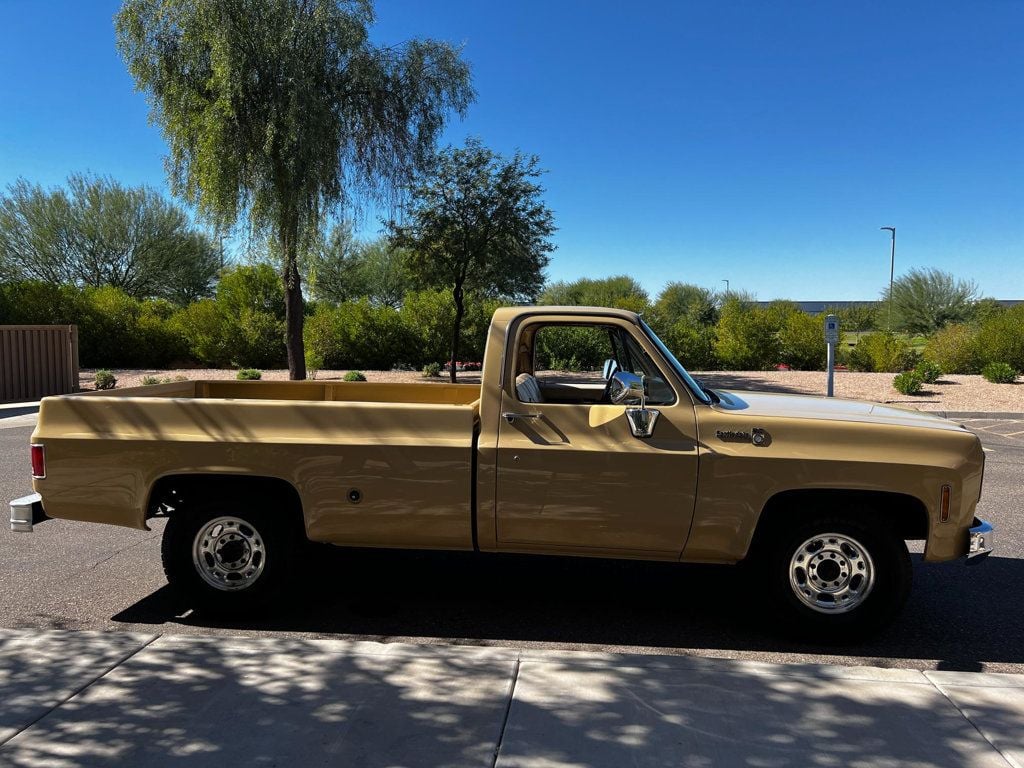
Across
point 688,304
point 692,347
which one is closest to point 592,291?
point 688,304

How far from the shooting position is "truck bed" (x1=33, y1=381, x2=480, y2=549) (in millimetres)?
4438

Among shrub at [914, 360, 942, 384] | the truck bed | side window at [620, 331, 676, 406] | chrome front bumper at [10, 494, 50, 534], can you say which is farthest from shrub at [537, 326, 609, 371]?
shrub at [914, 360, 942, 384]

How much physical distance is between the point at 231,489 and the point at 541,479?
1.88 meters

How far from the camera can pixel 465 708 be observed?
3553 millimetres

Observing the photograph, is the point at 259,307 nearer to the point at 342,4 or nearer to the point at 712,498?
the point at 342,4

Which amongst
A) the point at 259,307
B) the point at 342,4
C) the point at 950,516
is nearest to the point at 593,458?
the point at 950,516

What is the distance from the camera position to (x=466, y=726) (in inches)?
134

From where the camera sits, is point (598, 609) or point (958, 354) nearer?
point (598, 609)

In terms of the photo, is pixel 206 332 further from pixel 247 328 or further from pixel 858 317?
pixel 858 317

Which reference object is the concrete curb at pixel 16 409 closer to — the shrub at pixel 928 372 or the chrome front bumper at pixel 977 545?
the chrome front bumper at pixel 977 545

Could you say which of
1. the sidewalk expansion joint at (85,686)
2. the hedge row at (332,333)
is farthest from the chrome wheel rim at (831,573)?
the hedge row at (332,333)

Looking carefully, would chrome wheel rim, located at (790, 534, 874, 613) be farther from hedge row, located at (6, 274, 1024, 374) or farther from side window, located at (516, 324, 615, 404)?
hedge row, located at (6, 274, 1024, 374)

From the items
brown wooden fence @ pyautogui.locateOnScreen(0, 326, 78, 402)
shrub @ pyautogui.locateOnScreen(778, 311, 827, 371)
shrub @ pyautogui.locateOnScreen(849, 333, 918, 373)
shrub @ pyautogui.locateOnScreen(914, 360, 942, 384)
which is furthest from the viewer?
shrub @ pyautogui.locateOnScreen(778, 311, 827, 371)

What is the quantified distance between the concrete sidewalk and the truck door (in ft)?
2.11
